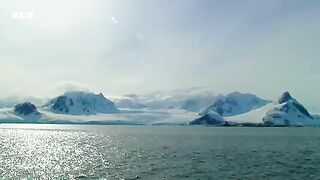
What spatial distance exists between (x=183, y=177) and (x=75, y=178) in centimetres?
1572

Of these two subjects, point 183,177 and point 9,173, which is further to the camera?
point 9,173

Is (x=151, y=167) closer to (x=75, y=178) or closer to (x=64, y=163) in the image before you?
(x=75, y=178)

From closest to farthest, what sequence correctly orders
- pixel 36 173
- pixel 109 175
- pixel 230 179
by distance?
pixel 230 179
pixel 109 175
pixel 36 173

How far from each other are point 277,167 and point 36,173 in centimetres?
3967

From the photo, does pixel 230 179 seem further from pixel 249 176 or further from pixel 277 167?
pixel 277 167

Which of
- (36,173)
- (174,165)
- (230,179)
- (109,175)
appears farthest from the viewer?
(174,165)

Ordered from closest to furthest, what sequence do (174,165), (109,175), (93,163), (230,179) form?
(230,179) < (109,175) < (174,165) < (93,163)

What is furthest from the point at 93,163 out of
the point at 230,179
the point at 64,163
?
the point at 230,179

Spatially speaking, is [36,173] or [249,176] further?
[36,173]

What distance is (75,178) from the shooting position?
196 feet

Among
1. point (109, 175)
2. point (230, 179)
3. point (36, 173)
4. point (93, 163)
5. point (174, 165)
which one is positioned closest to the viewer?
point (230, 179)

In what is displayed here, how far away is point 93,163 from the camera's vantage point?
78.2 meters

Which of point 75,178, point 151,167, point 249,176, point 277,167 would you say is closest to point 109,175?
point 75,178

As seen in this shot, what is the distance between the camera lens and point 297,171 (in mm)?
63625
